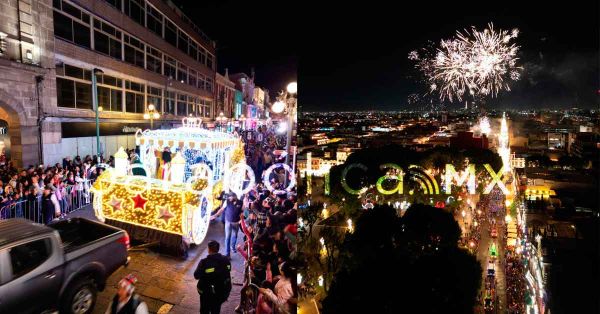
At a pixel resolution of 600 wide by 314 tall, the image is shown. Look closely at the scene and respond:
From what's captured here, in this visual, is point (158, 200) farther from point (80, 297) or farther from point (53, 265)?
point (53, 265)

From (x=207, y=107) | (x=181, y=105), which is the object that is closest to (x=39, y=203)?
(x=181, y=105)

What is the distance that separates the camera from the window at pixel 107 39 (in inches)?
647

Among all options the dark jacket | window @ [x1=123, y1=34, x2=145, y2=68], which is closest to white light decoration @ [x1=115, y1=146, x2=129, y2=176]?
the dark jacket

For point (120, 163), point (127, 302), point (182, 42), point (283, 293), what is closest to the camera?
point (127, 302)

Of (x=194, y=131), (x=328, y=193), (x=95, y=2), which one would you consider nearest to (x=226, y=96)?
(x=328, y=193)

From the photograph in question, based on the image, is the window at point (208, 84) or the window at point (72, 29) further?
the window at point (208, 84)

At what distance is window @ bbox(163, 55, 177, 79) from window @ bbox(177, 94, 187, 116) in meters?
1.71

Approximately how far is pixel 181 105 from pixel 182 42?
16.6 feet

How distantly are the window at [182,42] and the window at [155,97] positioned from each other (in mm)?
5710

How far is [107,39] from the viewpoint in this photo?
17.3m

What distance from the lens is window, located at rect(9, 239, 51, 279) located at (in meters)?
4.13

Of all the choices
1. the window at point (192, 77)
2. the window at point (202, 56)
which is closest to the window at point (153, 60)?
the window at point (192, 77)

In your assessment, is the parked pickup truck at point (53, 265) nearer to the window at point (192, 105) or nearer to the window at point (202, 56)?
the window at point (192, 105)

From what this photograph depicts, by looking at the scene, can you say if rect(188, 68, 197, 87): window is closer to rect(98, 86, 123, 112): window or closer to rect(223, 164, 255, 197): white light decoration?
rect(98, 86, 123, 112): window
